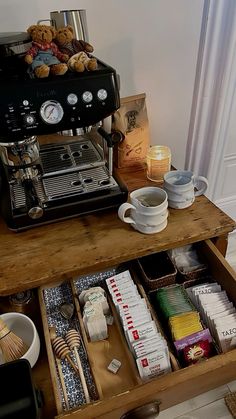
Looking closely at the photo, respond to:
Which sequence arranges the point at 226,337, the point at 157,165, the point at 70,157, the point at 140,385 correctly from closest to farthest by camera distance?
the point at 140,385
the point at 226,337
the point at 70,157
the point at 157,165

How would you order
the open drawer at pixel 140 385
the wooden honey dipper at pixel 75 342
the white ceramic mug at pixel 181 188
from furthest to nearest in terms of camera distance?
the white ceramic mug at pixel 181 188
the wooden honey dipper at pixel 75 342
the open drawer at pixel 140 385

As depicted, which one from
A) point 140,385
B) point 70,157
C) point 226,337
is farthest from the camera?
point 70,157

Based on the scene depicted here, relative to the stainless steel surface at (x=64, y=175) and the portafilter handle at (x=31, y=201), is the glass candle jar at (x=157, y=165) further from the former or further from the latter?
the portafilter handle at (x=31, y=201)

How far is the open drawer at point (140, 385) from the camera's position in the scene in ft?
2.02

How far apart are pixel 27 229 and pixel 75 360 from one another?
307 millimetres

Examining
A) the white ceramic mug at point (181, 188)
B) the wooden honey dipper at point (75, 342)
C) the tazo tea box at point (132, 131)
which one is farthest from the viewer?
the tazo tea box at point (132, 131)

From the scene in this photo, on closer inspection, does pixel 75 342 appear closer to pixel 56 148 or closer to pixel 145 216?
pixel 145 216

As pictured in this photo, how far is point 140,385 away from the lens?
63 cm

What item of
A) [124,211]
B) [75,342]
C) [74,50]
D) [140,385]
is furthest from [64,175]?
[140,385]

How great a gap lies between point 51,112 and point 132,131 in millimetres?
370

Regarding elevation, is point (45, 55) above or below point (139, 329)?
above

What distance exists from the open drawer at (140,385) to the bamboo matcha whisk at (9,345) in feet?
0.20

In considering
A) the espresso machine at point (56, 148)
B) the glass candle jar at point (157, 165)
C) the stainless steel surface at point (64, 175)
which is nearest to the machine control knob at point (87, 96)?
the espresso machine at point (56, 148)

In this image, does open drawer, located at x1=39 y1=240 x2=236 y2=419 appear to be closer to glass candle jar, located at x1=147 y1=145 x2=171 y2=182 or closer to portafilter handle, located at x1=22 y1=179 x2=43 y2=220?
portafilter handle, located at x1=22 y1=179 x2=43 y2=220
